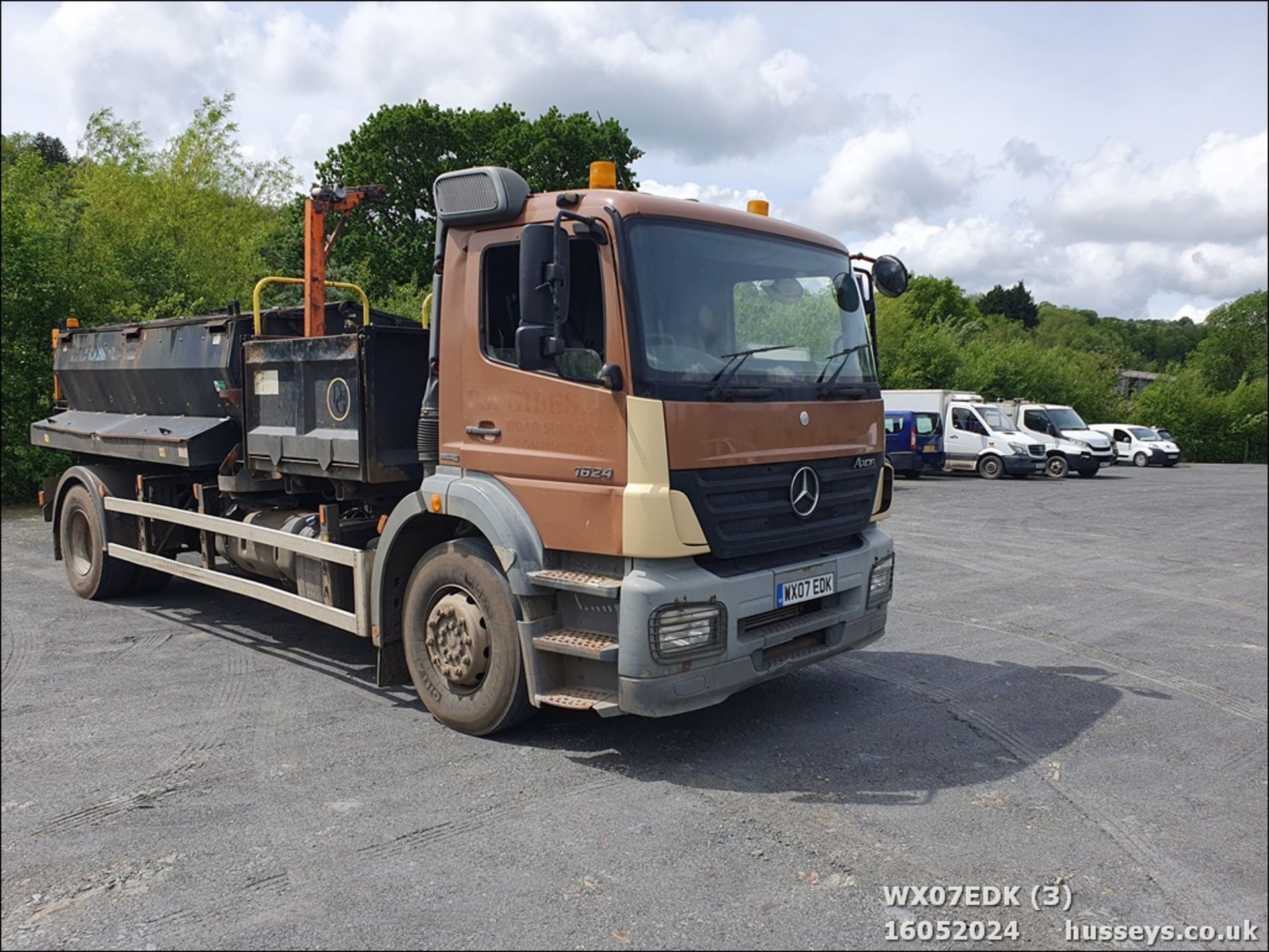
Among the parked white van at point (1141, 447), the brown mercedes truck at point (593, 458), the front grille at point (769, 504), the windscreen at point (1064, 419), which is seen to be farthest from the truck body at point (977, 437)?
the brown mercedes truck at point (593, 458)

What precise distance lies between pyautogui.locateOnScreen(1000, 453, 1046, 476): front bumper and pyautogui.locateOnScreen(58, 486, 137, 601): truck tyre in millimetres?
23323

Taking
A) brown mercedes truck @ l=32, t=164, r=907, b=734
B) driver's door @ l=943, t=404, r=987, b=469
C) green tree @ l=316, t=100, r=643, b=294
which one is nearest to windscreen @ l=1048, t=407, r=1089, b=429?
driver's door @ l=943, t=404, r=987, b=469

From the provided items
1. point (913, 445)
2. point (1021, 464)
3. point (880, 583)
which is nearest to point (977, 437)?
point (1021, 464)

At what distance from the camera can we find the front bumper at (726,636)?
4.52m

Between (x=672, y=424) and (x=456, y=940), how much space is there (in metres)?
2.33

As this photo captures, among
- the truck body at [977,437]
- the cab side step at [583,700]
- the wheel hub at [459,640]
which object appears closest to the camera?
the cab side step at [583,700]

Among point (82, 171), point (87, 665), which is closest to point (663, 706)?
point (87, 665)

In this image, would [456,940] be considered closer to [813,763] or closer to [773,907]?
[773,907]

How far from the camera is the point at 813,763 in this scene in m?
4.93

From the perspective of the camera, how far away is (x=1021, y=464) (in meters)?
26.7

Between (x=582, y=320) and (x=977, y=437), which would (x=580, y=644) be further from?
(x=977, y=437)

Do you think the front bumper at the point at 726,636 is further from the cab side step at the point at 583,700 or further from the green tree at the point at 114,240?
the green tree at the point at 114,240

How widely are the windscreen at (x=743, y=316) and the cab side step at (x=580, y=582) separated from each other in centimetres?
95

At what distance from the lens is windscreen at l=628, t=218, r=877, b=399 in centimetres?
466
